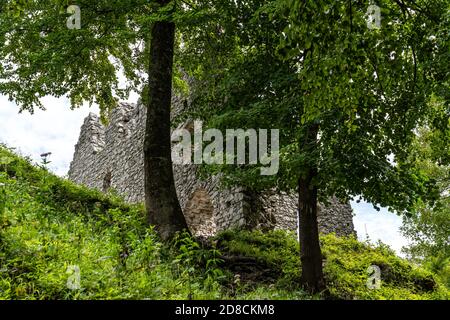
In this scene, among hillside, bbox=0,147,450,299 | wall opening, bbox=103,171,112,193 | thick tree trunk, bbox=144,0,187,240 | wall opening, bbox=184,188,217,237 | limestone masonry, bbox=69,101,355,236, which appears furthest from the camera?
wall opening, bbox=103,171,112,193

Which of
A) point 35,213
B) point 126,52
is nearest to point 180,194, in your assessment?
point 126,52

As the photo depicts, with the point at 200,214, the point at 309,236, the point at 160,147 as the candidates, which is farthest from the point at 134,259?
the point at 200,214

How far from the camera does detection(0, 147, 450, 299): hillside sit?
A: 3730 mm

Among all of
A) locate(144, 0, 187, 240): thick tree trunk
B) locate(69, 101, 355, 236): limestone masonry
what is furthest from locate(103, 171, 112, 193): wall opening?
locate(144, 0, 187, 240): thick tree trunk

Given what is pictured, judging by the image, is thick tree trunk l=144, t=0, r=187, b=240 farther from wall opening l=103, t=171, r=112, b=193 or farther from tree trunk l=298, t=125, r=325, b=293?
wall opening l=103, t=171, r=112, b=193

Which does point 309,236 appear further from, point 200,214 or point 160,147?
point 200,214

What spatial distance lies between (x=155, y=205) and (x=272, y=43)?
354cm

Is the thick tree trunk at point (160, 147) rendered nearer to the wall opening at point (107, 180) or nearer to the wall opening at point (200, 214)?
the wall opening at point (200, 214)

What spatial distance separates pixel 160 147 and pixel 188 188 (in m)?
6.05

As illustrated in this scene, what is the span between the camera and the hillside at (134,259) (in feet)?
12.2

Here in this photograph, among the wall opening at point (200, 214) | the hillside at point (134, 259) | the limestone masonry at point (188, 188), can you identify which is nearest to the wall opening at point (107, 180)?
the limestone masonry at point (188, 188)

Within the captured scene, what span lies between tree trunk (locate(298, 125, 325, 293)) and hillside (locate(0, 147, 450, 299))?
32 cm

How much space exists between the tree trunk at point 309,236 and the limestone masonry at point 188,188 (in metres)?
2.84

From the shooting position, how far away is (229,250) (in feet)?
27.3
